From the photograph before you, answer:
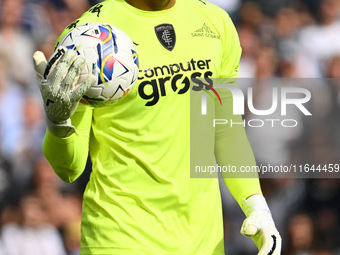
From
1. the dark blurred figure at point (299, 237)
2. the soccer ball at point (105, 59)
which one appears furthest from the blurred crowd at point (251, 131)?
the soccer ball at point (105, 59)

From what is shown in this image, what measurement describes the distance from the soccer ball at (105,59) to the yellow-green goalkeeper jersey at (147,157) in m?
0.25

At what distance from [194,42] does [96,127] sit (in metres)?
0.71

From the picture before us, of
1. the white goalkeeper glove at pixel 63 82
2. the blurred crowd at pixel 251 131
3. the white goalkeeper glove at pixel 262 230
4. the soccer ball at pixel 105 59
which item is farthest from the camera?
the blurred crowd at pixel 251 131

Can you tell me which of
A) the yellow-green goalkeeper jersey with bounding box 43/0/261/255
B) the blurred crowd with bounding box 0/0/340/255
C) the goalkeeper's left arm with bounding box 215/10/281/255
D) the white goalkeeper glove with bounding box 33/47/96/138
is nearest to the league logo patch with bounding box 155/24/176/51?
the yellow-green goalkeeper jersey with bounding box 43/0/261/255

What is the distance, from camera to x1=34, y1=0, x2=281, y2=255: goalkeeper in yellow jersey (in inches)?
127

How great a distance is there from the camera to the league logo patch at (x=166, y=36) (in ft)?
11.3

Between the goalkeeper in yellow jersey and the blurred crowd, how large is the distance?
257 cm

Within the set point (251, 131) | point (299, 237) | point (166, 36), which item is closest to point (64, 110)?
point (166, 36)

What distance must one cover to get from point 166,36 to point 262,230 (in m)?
1.14

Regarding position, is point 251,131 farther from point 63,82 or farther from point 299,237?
point 63,82

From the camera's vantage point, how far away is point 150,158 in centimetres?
328

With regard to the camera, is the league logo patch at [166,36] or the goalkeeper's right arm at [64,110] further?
the league logo patch at [166,36]

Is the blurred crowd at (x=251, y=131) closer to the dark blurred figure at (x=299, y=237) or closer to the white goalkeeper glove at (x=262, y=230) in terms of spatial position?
the dark blurred figure at (x=299, y=237)

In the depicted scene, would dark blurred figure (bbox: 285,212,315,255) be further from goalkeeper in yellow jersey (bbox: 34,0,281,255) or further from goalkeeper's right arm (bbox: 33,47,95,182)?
goalkeeper's right arm (bbox: 33,47,95,182)
